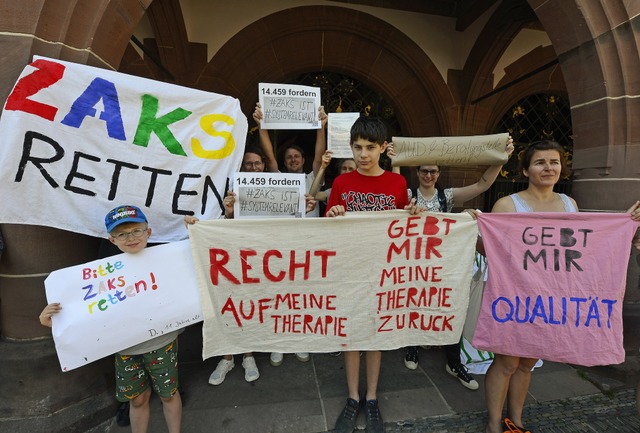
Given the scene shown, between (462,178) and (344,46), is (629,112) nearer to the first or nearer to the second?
(462,178)

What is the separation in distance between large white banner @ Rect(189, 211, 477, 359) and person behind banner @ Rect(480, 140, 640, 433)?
14.6 inches

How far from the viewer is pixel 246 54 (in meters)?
4.59

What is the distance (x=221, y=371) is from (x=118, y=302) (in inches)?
51.4

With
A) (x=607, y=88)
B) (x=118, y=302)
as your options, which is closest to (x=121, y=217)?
(x=118, y=302)

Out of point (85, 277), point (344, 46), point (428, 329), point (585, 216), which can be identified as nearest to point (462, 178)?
point (344, 46)

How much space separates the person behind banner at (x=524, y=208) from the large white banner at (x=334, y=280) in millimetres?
372

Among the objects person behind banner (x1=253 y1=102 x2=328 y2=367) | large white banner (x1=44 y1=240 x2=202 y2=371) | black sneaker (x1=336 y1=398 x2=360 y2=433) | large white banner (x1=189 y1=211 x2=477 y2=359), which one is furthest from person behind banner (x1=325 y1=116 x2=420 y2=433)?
large white banner (x1=44 y1=240 x2=202 y2=371)

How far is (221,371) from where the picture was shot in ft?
8.45

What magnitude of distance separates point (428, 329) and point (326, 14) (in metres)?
4.94

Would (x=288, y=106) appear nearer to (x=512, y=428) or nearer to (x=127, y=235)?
(x=127, y=235)

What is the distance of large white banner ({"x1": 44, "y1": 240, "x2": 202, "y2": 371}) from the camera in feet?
5.24

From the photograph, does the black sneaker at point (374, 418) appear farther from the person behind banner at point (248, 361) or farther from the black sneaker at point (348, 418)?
the person behind banner at point (248, 361)

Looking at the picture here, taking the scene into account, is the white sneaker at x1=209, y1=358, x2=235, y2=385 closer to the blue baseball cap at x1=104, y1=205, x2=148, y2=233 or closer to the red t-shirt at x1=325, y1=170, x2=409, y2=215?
the blue baseball cap at x1=104, y1=205, x2=148, y2=233

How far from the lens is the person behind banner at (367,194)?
76.0 inches
